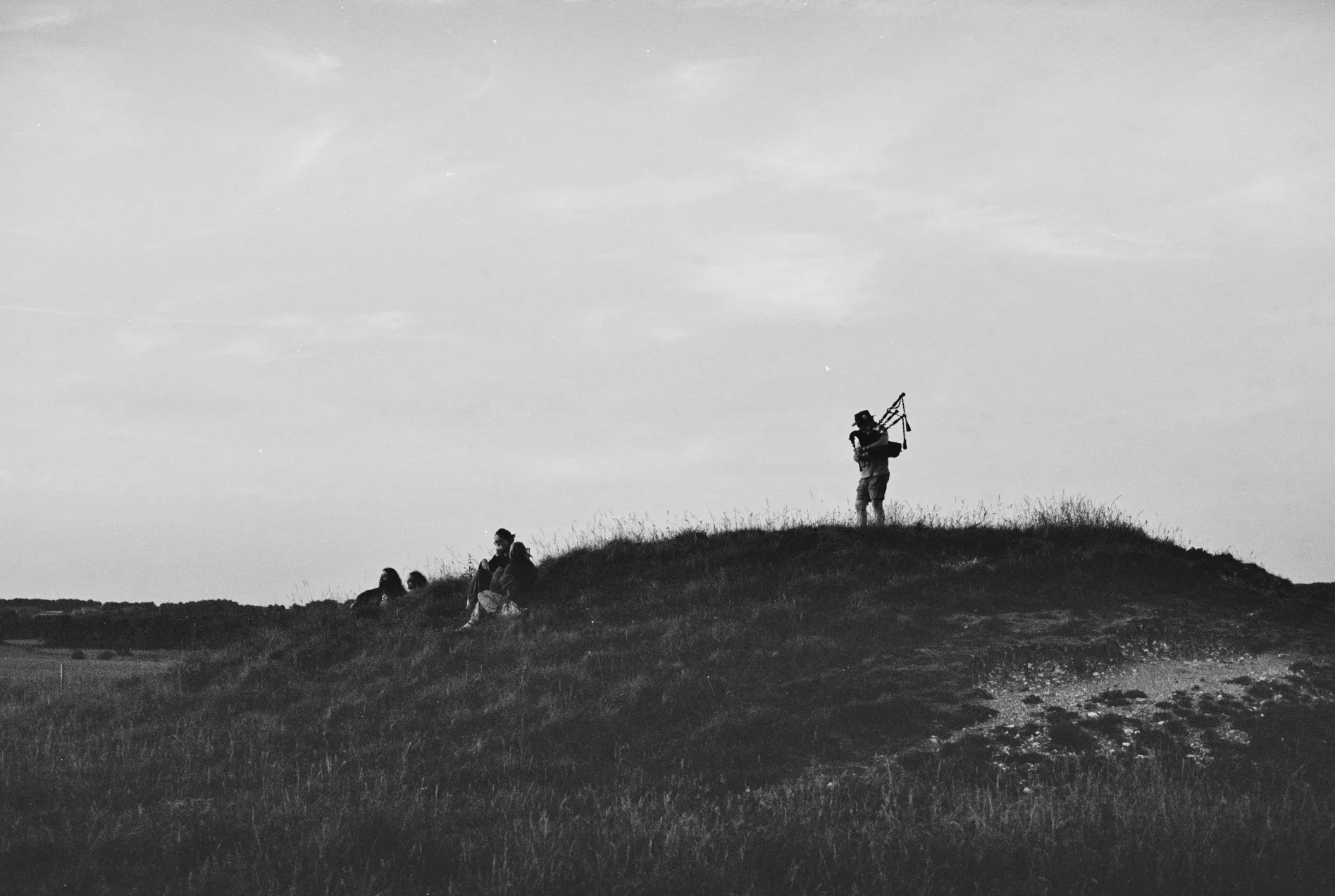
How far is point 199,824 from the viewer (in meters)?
9.87

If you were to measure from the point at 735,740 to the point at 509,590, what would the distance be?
7761 mm

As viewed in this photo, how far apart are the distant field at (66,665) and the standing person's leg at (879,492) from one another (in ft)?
48.1

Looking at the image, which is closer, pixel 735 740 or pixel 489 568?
pixel 735 740

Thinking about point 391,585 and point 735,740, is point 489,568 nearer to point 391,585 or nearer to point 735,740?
point 391,585

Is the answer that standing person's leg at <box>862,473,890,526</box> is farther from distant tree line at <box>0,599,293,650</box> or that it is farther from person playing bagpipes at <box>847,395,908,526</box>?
distant tree line at <box>0,599,293,650</box>

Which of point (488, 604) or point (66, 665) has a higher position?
point (488, 604)

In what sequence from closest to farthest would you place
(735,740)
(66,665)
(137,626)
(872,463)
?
(735,740) → (872,463) → (66,665) → (137,626)

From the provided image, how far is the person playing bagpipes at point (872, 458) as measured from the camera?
23.2 meters

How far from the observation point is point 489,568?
69.7 feet

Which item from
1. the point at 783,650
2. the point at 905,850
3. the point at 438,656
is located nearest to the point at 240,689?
the point at 438,656

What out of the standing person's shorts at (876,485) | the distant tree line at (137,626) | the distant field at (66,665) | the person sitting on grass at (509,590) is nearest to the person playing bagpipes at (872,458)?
the standing person's shorts at (876,485)

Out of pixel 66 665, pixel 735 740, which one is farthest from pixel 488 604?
pixel 66 665

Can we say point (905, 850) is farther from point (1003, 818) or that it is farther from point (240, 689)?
point (240, 689)

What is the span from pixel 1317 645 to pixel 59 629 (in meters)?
49.4
